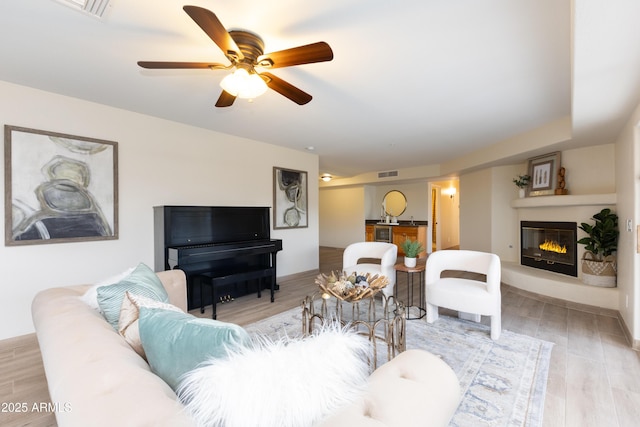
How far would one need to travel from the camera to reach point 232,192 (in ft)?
14.7

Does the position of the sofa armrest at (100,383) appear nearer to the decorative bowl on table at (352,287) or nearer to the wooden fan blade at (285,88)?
the decorative bowl on table at (352,287)

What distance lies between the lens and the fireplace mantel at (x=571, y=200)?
11.9ft

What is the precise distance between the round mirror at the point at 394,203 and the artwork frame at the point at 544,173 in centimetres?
400

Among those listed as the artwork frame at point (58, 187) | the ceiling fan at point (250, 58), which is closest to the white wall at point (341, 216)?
the artwork frame at point (58, 187)

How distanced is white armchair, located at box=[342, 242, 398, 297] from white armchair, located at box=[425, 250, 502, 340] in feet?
1.80

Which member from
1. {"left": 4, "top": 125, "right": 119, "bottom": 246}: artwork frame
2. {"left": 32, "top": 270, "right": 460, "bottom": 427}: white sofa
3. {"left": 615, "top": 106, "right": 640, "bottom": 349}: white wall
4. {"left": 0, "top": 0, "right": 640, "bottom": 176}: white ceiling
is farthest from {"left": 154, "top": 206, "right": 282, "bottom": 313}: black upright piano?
{"left": 615, "top": 106, "right": 640, "bottom": 349}: white wall

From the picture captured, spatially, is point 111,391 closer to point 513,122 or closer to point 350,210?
point 513,122

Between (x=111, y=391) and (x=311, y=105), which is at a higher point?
(x=311, y=105)

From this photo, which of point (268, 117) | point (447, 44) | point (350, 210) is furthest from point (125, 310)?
point (350, 210)

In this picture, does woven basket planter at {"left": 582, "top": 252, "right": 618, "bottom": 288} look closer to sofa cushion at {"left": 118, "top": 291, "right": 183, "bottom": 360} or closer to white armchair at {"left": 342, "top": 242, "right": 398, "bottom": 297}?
white armchair at {"left": 342, "top": 242, "right": 398, "bottom": 297}

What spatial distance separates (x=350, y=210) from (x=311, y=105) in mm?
6219

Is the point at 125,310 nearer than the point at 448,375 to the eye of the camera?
No

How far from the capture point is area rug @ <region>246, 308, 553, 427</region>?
1.75m

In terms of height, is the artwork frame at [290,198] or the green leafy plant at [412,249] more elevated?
the artwork frame at [290,198]
